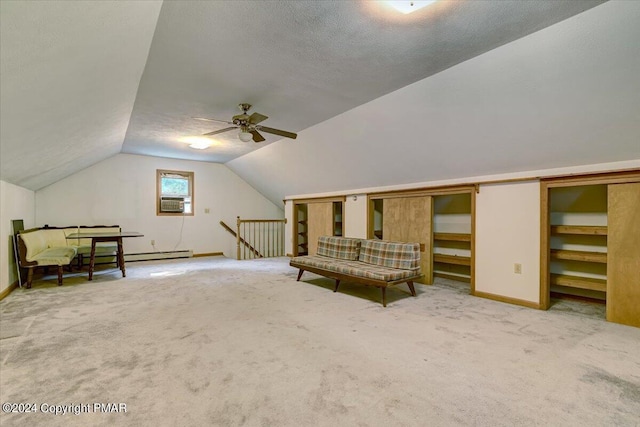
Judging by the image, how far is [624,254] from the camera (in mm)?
2973

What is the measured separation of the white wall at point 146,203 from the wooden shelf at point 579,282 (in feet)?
22.9

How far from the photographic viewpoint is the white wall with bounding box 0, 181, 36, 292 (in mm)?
3955

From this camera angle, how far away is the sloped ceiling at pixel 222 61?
1820mm

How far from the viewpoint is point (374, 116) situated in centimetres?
386

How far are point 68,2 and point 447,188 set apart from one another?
4.46 m

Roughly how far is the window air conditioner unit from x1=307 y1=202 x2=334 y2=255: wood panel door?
3.25 metres

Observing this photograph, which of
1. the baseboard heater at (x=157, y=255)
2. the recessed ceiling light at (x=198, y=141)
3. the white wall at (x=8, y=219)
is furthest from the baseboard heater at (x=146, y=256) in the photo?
the recessed ceiling light at (x=198, y=141)

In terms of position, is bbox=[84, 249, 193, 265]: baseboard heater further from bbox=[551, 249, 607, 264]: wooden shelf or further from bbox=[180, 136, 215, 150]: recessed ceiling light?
bbox=[551, 249, 607, 264]: wooden shelf

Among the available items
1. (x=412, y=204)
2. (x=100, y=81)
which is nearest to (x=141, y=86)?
(x=100, y=81)

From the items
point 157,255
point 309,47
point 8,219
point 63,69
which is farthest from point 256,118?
point 157,255

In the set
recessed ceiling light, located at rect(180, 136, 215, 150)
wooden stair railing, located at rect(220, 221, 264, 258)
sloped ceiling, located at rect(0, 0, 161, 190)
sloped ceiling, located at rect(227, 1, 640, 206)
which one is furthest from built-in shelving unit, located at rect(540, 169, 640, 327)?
wooden stair railing, located at rect(220, 221, 264, 258)

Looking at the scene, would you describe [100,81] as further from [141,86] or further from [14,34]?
[14,34]

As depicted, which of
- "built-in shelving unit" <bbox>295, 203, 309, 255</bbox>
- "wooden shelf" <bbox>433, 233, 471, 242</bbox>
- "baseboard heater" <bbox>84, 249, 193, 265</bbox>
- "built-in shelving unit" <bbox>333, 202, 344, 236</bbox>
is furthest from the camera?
"built-in shelving unit" <bbox>295, 203, 309, 255</bbox>

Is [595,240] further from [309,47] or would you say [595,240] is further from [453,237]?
[309,47]
